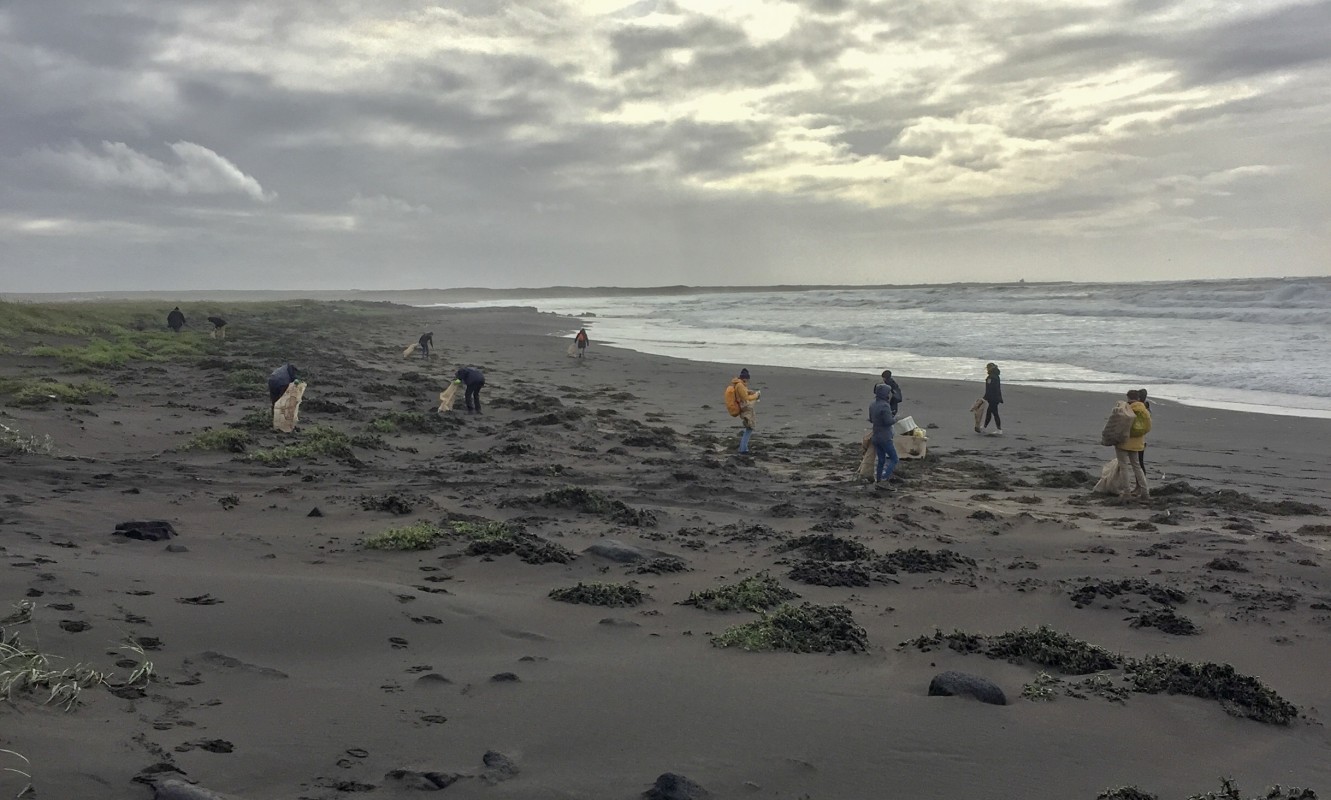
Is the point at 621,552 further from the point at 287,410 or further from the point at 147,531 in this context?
the point at 287,410

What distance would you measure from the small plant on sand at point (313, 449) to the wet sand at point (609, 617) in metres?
0.16

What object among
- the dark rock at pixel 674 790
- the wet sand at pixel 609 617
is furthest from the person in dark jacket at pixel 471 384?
the dark rock at pixel 674 790

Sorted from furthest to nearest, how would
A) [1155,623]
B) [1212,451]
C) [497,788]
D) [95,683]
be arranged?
1. [1212,451]
2. [1155,623]
3. [95,683]
4. [497,788]

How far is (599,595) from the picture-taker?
24.4 ft

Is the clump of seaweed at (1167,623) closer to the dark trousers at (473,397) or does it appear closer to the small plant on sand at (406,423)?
the small plant on sand at (406,423)

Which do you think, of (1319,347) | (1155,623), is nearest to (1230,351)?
(1319,347)

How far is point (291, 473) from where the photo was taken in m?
11.9

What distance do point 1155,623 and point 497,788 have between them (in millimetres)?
5754

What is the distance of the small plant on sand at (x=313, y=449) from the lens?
41.3 feet

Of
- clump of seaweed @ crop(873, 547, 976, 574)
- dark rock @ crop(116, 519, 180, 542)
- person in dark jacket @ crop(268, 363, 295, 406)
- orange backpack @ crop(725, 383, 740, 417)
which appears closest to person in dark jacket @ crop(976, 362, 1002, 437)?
orange backpack @ crop(725, 383, 740, 417)

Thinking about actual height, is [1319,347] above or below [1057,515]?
above

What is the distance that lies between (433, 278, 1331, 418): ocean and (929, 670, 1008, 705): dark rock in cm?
1905

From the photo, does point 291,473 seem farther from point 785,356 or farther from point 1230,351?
point 1230,351

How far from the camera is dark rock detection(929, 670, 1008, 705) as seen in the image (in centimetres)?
563
